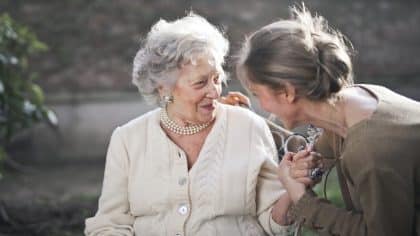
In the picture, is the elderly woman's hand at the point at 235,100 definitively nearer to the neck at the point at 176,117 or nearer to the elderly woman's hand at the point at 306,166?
the neck at the point at 176,117

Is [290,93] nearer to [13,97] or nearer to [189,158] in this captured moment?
[189,158]

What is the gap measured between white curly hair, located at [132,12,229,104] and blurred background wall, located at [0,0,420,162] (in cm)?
380

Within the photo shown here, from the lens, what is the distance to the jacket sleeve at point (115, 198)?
3600 mm

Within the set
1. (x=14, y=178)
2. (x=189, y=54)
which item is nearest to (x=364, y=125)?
(x=189, y=54)

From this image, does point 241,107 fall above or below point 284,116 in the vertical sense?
above

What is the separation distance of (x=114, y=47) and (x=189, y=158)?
5089 mm

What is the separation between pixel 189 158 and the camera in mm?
3547

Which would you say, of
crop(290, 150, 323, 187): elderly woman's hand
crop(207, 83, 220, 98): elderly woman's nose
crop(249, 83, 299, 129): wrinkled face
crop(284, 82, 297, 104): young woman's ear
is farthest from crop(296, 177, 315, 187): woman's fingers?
crop(207, 83, 220, 98): elderly woman's nose

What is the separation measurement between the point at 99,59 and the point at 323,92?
5752mm

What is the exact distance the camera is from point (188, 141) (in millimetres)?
3576

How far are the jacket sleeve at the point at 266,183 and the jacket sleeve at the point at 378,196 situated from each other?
0.60m

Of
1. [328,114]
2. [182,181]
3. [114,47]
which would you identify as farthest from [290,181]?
[114,47]

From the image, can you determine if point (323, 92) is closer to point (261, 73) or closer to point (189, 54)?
point (261, 73)

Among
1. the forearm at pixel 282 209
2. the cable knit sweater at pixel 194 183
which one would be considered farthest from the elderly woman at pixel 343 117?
the cable knit sweater at pixel 194 183
